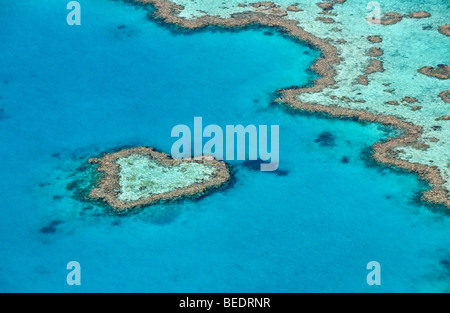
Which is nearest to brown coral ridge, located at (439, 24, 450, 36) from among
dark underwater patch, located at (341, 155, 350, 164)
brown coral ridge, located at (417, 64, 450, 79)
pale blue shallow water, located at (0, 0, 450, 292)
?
brown coral ridge, located at (417, 64, 450, 79)

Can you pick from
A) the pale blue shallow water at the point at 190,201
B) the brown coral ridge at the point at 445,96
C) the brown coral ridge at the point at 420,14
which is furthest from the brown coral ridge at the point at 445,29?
the pale blue shallow water at the point at 190,201

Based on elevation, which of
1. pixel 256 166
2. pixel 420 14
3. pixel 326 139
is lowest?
pixel 256 166

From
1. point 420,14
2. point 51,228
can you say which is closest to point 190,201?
point 51,228

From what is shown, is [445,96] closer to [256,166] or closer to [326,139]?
[326,139]

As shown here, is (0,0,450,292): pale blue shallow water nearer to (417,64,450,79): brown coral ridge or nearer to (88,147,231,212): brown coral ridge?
(88,147,231,212): brown coral ridge

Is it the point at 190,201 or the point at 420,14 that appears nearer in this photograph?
the point at 190,201
